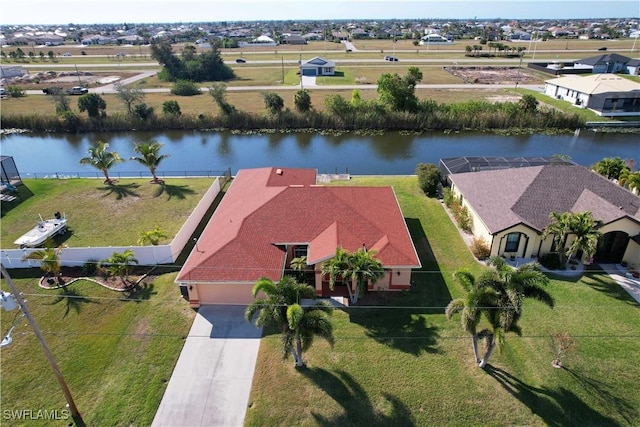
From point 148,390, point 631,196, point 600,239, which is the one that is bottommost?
point 148,390

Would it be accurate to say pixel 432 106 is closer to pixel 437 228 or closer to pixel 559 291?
pixel 437 228

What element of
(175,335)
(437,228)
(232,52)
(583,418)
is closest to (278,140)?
(437,228)

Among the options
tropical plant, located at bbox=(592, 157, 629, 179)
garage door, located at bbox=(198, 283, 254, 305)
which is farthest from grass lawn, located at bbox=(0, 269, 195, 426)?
tropical plant, located at bbox=(592, 157, 629, 179)

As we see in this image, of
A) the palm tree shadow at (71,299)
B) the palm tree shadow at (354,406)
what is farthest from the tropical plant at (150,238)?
the palm tree shadow at (354,406)

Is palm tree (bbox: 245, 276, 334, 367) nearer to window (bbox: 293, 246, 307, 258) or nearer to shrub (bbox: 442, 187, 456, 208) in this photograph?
window (bbox: 293, 246, 307, 258)

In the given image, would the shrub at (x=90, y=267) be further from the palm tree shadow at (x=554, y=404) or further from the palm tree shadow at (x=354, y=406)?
the palm tree shadow at (x=554, y=404)
